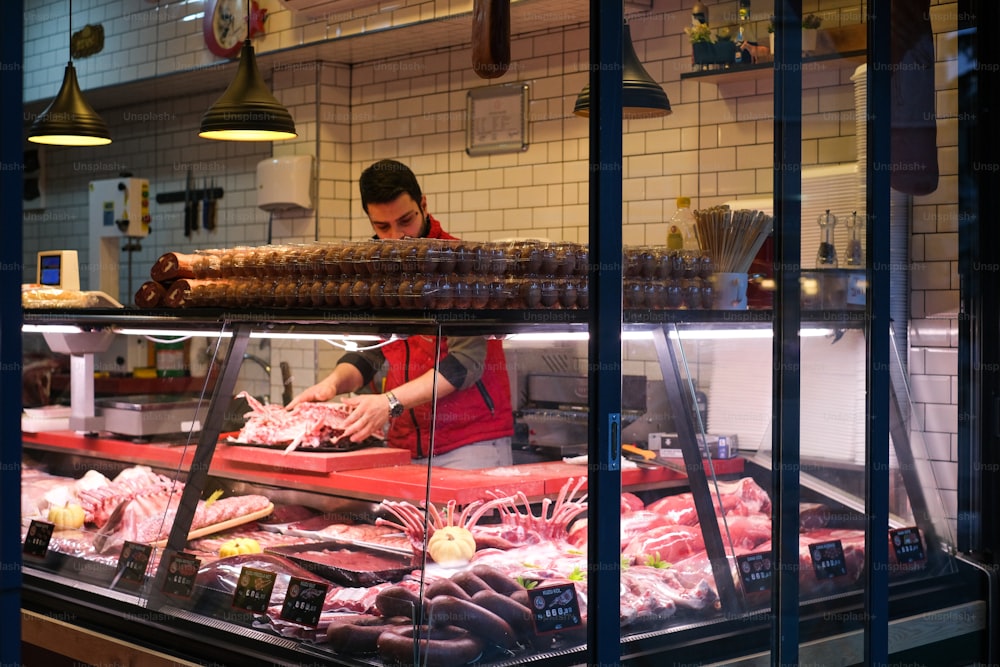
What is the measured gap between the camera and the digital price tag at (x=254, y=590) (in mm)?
2562

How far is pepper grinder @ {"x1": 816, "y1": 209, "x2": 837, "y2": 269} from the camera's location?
2.85 meters

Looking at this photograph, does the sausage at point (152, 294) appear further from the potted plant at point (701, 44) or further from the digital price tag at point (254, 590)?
the potted plant at point (701, 44)

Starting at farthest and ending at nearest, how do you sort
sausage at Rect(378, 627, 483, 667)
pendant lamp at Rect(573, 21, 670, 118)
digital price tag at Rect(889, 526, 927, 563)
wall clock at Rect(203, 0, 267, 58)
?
wall clock at Rect(203, 0, 267, 58)
digital price tag at Rect(889, 526, 927, 563)
pendant lamp at Rect(573, 21, 670, 118)
sausage at Rect(378, 627, 483, 667)

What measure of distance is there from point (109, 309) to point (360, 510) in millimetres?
1266

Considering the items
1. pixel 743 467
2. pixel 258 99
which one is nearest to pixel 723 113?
pixel 743 467

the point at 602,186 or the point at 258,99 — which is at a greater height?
the point at 258,99

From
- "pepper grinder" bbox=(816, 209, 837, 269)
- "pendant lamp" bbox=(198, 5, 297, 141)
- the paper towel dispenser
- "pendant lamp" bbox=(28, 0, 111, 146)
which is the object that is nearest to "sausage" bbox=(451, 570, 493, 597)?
"pepper grinder" bbox=(816, 209, 837, 269)

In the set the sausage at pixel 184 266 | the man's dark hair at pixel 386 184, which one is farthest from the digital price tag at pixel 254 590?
the man's dark hair at pixel 386 184

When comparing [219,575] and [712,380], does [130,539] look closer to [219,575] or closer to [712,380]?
[219,575]

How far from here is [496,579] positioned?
2482 millimetres

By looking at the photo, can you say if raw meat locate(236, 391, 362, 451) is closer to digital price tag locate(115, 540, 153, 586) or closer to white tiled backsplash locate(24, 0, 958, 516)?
white tiled backsplash locate(24, 0, 958, 516)

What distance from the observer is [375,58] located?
732cm

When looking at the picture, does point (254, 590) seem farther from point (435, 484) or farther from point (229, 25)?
point (229, 25)

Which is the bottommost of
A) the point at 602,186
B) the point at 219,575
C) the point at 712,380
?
the point at 219,575
